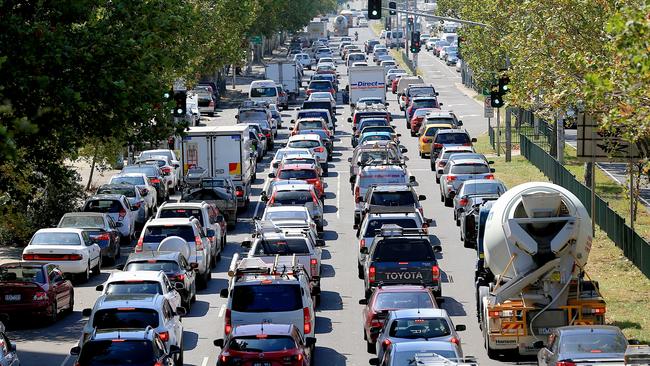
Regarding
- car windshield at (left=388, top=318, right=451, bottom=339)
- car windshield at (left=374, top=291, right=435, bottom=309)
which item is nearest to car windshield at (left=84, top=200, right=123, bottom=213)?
car windshield at (left=374, top=291, right=435, bottom=309)

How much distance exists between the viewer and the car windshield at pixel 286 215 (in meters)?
40.0

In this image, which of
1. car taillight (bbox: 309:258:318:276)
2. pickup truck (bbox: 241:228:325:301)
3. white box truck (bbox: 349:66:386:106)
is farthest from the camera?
white box truck (bbox: 349:66:386:106)

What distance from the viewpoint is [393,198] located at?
42.2 metres

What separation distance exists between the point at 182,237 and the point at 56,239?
3.40 metres

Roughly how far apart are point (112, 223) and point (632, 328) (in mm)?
16616

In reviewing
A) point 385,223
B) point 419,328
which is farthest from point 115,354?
point 385,223

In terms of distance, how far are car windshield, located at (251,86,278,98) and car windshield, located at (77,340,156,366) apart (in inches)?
2615

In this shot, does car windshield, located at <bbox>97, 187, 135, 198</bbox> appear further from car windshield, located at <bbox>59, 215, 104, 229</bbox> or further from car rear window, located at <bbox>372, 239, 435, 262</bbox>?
car rear window, located at <bbox>372, 239, 435, 262</bbox>

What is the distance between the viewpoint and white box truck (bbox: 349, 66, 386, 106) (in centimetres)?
8869

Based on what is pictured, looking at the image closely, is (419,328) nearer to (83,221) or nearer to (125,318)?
(125,318)

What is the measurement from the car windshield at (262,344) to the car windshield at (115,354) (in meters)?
1.41

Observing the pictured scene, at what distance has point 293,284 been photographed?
2766 centimetres

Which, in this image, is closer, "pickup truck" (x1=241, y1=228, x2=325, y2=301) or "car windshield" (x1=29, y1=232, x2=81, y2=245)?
"pickup truck" (x1=241, y1=228, x2=325, y2=301)

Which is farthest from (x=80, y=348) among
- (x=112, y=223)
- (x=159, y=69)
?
(x=112, y=223)
